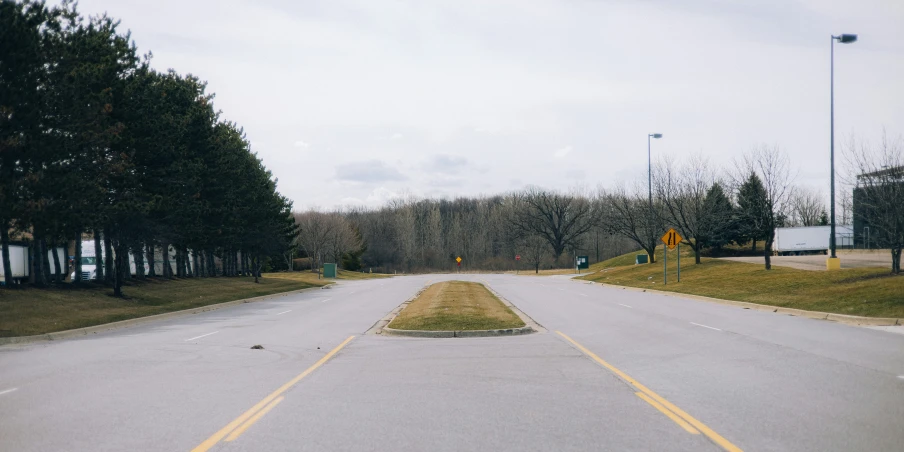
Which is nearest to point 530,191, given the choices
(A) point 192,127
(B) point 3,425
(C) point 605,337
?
(A) point 192,127

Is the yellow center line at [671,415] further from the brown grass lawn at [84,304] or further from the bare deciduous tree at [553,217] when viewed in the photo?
the bare deciduous tree at [553,217]

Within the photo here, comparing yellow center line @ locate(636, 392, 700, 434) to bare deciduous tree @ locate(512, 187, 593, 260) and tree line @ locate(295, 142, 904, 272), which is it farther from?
bare deciduous tree @ locate(512, 187, 593, 260)

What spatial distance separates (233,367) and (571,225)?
112 metres

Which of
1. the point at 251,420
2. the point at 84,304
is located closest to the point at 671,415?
the point at 251,420

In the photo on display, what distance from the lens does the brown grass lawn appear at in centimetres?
2191

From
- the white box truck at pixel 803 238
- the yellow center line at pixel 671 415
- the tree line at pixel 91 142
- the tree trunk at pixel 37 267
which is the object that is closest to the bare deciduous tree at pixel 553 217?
the white box truck at pixel 803 238

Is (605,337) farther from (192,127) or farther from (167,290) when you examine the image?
(192,127)

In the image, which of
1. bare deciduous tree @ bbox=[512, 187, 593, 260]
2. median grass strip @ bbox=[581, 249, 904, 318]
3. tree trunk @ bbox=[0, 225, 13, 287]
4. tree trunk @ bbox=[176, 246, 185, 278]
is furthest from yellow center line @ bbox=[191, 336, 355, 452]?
bare deciduous tree @ bbox=[512, 187, 593, 260]

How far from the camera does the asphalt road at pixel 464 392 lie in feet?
23.0

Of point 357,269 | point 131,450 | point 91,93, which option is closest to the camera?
point 131,450

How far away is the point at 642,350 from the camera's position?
14.2 m

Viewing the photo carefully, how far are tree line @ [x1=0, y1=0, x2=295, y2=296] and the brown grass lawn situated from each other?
1.71 meters

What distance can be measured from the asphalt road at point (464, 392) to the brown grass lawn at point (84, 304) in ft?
16.0

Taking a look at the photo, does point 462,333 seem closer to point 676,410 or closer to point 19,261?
point 676,410
